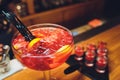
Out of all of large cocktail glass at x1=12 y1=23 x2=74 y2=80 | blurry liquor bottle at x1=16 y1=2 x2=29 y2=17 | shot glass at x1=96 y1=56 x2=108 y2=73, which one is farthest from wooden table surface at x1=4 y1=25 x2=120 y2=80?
blurry liquor bottle at x1=16 y1=2 x2=29 y2=17

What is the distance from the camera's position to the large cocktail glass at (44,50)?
68 cm

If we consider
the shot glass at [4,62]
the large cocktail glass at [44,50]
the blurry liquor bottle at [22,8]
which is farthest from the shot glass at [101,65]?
the blurry liquor bottle at [22,8]

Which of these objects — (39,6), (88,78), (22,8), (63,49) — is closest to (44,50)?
(63,49)

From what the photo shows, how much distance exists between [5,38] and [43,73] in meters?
0.74

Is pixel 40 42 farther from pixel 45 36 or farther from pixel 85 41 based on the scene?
pixel 85 41

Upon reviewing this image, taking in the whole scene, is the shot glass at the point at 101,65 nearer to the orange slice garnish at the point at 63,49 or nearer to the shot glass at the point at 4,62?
the orange slice garnish at the point at 63,49

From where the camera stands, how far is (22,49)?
727 mm

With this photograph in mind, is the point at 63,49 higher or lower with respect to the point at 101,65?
higher

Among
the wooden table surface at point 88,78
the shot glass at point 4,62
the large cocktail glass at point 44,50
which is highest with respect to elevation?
the large cocktail glass at point 44,50

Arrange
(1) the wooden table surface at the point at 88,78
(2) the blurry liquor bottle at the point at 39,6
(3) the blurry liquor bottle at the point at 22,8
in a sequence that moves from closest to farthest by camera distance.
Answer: (1) the wooden table surface at the point at 88,78 → (3) the blurry liquor bottle at the point at 22,8 → (2) the blurry liquor bottle at the point at 39,6

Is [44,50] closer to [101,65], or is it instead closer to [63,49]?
[63,49]

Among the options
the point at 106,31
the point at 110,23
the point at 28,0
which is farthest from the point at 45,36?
the point at 28,0

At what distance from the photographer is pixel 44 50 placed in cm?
72

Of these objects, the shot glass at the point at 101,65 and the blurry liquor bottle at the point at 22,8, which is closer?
the shot glass at the point at 101,65
